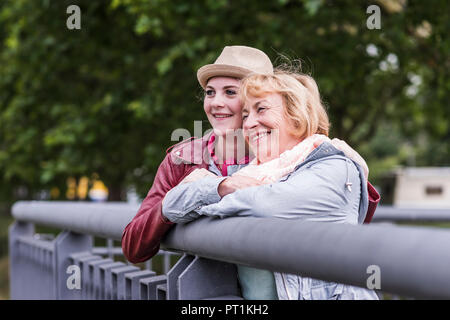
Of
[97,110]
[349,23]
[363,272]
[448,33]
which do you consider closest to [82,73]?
[97,110]

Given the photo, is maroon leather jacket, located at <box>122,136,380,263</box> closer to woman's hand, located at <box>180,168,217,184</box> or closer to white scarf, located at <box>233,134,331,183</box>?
woman's hand, located at <box>180,168,217,184</box>

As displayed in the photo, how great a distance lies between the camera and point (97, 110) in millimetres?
9820

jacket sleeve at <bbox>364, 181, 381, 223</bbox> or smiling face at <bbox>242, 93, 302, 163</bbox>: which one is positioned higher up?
smiling face at <bbox>242, 93, 302, 163</bbox>

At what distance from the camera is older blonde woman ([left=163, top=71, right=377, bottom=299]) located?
5.97 ft

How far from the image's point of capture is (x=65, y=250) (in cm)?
314

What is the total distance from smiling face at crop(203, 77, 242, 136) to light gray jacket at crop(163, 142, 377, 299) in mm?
727

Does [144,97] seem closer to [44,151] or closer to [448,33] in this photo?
[44,151]

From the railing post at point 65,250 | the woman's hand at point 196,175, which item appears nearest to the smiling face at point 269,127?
the woman's hand at point 196,175

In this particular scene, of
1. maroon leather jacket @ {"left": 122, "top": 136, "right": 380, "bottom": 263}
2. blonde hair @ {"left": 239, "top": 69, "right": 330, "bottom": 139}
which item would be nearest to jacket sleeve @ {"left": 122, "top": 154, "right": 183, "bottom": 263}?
maroon leather jacket @ {"left": 122, "top": 136, "right": 380, "bottom": 263}

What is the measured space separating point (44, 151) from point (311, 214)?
31.4 ft

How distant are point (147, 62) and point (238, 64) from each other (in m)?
7.59

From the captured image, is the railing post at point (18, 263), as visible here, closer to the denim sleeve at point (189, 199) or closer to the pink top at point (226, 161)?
the pink top at point (226, 161)

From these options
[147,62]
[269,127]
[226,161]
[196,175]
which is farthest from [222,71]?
[147,62]

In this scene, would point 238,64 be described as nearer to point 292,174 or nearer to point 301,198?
point 292,174
